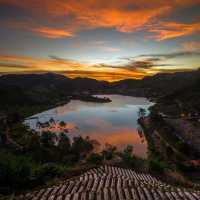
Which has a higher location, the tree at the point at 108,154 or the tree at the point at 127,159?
the tree at the point at 127,159

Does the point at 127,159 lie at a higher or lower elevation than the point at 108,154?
higher

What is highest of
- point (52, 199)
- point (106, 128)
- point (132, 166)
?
point (52, 199)

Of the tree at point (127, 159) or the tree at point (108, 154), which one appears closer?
the tree at point (127, 159)

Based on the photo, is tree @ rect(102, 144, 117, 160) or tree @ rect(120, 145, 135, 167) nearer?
tree @ rect(120, 145, 135, 167)

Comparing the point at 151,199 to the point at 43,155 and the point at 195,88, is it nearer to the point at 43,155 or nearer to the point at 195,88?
the point at 43,155

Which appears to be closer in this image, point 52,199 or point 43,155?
point 52,199

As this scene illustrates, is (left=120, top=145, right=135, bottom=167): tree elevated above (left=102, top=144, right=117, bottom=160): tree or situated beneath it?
elevated above

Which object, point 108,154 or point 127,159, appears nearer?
point 127,159

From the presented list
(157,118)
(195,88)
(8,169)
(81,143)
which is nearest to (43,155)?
(81,143)

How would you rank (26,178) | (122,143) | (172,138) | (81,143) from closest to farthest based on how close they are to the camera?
(26,178)
(81,143)
(172,138)
(122,143)

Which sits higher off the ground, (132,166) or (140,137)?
(132,166)

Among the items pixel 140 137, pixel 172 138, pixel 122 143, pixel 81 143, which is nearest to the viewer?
pixel 81 143
